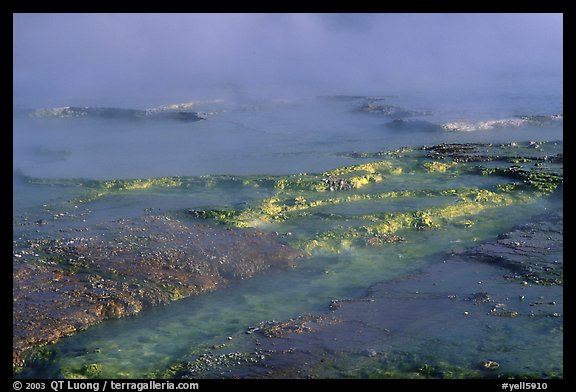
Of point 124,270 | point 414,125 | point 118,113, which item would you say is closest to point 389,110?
point 414,125

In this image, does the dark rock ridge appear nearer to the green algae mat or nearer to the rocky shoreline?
the green algae mat

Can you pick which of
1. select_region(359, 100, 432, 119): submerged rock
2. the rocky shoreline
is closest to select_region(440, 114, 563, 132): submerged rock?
select_region(359, 100, 432, 119): submerged rock

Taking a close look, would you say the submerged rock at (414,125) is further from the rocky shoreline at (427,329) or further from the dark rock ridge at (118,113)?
the rocky shoreline at (427,329)

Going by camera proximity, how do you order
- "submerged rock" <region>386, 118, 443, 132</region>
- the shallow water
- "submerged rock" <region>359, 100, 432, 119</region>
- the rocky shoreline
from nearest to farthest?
the rocky shoreline
the shallow water
"submerged rock" <region>386, 118, 443, 132</region>
"submerged rock" <region>359, 100, 432, 119</region>

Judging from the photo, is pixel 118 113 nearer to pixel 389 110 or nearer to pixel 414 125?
pixel 389 110
